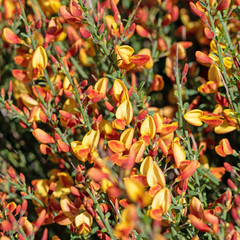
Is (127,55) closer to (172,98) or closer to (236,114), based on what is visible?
(236,114)

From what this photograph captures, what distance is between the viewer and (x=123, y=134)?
653mm

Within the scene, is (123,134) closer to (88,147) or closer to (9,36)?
(88,147)

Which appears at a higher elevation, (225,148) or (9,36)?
(9,36)

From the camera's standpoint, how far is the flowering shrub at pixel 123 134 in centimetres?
60

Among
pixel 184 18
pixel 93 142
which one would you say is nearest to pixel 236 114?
pixel 93 142

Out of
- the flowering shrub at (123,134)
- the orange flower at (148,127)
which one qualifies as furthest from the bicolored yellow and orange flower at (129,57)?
the orange flower at (148,127)

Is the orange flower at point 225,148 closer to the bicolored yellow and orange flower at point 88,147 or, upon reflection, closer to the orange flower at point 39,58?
the bicolored yellow and orange flower at point 88,147

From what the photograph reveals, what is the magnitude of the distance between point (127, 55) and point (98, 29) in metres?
0.08

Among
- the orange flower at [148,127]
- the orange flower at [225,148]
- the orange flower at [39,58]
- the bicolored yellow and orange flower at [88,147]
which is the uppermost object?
the orange flower at [39,58]

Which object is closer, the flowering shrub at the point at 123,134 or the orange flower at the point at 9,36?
the flowering shrub at the point at 123,134

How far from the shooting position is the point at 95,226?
797 mm

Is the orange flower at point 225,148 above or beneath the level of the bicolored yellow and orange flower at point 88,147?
beneath

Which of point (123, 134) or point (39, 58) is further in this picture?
point (39, 58)

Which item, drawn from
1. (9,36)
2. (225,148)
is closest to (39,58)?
(9,36)
